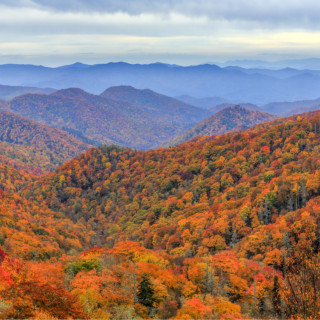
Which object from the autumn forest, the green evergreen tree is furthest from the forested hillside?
the autumn forest

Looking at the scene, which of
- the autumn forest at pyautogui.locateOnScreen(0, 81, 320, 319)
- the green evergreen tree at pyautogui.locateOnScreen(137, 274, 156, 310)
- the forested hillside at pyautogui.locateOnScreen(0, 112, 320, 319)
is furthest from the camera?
the green evergreen tree at pyautogui.locateOnScreen(137, 274, 156, 310)

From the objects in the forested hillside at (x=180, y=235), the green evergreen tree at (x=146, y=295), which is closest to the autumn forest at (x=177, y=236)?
the green evergreen tree at (x=146, y=295)

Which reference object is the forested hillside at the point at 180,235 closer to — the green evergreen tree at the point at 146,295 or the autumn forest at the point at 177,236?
the green evergreen tree at the point at 146,295

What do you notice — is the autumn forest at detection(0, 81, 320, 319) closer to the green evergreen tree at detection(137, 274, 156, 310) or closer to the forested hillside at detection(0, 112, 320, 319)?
the green evergreen tree at detection(137, 274, 156, 310)

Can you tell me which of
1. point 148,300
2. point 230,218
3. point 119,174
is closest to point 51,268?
point 148,300

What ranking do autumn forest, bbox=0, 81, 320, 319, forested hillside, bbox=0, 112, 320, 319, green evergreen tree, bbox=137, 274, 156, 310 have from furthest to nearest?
green evergreen tree, bbox=137, 274, 156, 310 → forested hillside, bbox=0, 112, 320, 319 → autumn forest, bbox=0, 81, 320, 319

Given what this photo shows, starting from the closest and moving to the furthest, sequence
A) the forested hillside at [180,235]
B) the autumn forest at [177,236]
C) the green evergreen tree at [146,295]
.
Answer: the autumn forest at [177,236]
the forested hillside at [180,235]
the green evergreen tree at [146,295]

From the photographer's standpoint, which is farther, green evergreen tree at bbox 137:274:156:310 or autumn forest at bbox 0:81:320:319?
green evergreen tree at bbox 137:274:156:310

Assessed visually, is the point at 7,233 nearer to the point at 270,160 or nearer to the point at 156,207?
the point at 156,207

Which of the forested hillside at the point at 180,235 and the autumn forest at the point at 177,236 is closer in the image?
the autumn forest at the point at 177,236
